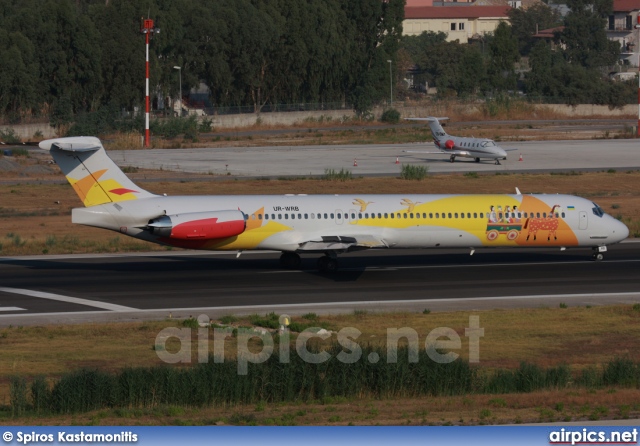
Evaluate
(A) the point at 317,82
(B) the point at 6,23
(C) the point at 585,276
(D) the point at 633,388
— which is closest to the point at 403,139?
(A) the point at 317,82

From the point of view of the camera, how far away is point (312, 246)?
35.8 metres

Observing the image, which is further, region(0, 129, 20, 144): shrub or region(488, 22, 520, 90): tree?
region(488, 22, 520, 90): tree

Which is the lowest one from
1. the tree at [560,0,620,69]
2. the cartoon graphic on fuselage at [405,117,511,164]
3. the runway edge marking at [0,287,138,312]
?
the runway edge marking at [0,287,138,312]

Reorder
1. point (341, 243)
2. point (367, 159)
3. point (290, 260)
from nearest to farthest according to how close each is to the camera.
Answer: point (341, 243), point (290, 260), point (367, 159)

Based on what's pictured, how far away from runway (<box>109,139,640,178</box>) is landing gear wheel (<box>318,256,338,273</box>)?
32.3m

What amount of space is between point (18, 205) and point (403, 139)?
51.7 metres

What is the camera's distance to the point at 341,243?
117 ft

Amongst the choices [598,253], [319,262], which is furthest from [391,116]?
[319,262]

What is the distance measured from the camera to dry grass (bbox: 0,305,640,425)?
17078 mm

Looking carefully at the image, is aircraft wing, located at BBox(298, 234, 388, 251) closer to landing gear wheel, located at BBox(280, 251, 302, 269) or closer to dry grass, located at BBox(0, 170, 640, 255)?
landing gear wheel, located at BBox(280, 251, 302, 269)

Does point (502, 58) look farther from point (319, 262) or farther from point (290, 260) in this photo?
point (319, 262)

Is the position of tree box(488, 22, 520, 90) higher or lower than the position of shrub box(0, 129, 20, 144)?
higher

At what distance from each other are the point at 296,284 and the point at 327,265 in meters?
2.63

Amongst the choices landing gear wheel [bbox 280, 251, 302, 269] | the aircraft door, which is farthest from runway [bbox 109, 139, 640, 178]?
landing gear wheel [bbox 280, 251, 302, 269]
